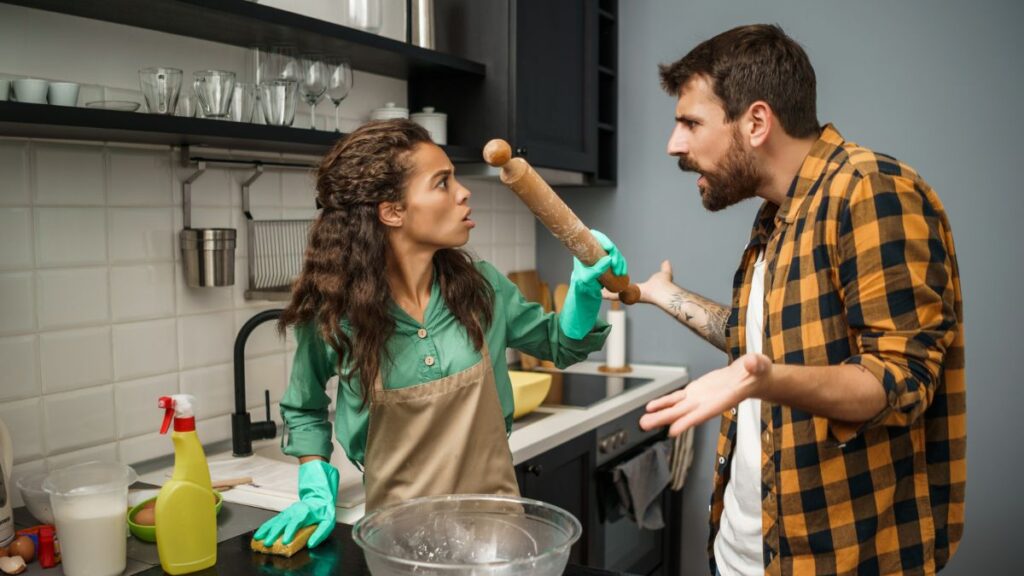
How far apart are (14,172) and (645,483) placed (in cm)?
191

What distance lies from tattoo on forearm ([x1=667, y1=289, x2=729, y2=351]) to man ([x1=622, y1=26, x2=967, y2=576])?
22 centimetres

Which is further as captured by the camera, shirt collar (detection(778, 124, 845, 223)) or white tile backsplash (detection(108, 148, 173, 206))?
white tile backsplash (detection(108, 148, 173, 206))

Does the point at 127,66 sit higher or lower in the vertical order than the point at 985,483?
higher

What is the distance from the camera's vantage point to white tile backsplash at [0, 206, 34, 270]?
64.9 inches

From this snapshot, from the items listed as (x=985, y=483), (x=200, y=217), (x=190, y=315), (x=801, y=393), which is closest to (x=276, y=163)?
(x=200, y=217)

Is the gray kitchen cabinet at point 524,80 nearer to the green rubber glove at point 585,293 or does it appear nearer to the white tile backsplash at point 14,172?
the green rubber glove at point 585,293

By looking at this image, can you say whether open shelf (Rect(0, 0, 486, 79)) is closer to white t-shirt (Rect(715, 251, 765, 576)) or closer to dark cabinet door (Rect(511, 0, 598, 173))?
dark cabinet door (Rect(511, 0, 598, 173))

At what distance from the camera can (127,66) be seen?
1836 millimetres

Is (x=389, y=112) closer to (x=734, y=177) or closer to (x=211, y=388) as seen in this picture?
(x=211, y=388)

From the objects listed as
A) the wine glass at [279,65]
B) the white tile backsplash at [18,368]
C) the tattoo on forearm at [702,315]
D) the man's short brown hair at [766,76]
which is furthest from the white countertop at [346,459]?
the man's short brown hair at [766,76]

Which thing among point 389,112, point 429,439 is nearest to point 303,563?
point 429,439

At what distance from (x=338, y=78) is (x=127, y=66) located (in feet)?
1.52

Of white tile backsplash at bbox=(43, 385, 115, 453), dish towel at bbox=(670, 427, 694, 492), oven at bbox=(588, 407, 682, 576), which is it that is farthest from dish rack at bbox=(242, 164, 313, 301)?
dish towel at bbox=(670, 427, 694, 492)

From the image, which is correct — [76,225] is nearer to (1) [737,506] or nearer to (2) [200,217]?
(2) [200,217]
